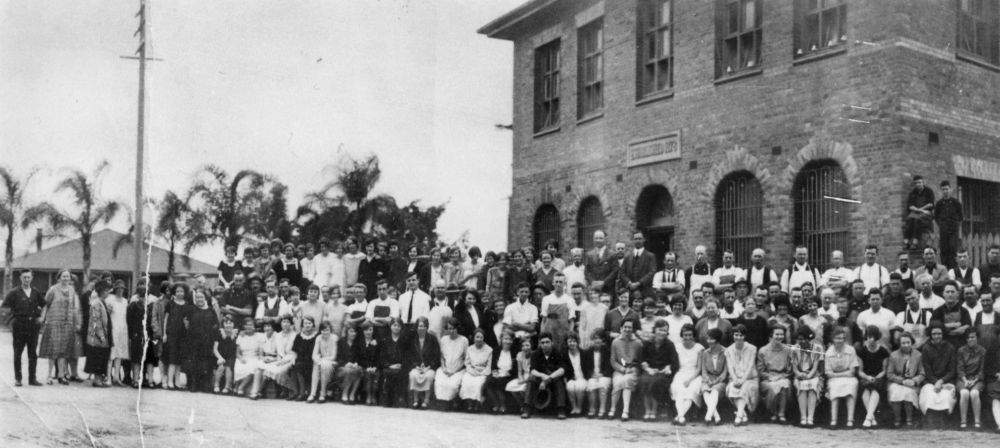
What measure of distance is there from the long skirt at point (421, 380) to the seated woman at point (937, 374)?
5956 mm

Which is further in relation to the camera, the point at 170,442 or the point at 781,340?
the point at 781,340

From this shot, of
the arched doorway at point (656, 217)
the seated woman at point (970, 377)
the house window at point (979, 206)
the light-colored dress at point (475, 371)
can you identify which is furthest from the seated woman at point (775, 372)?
the arched doorway at point (656, 217)

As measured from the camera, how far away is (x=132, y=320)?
13.8 metres

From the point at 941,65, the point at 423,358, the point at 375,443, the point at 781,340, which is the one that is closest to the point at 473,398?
the point at 423,358

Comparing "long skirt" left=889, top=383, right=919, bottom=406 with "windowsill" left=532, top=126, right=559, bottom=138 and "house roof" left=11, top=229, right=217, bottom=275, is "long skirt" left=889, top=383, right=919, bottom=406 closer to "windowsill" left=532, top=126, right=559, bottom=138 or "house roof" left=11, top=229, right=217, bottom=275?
"windowsill" left=532, top=126, right=559, bottom=138

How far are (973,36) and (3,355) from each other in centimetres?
1859

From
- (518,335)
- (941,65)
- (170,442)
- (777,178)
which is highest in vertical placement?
(941,65)

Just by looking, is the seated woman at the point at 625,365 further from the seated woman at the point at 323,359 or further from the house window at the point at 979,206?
the house window at the point at 979,206

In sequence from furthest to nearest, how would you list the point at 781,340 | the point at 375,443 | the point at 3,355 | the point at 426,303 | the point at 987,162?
the point at 3,355
the point at 987,162
the point at 426,303
the point at 781,340
the point at 375,443

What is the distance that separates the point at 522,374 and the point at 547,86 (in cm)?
1063

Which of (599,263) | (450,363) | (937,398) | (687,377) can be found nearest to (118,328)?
(450,363)

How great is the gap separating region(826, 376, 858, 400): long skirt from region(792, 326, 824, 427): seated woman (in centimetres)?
13

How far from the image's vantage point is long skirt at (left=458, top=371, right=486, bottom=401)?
39.9 ft

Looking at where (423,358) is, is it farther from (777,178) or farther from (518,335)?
(777,178)
